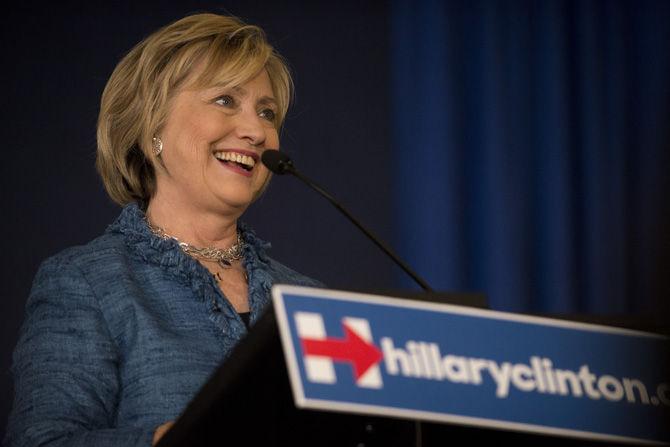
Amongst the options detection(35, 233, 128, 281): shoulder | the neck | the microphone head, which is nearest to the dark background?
the neck

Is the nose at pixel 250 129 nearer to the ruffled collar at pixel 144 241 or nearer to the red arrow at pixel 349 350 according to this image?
the ruffled collar at pixel 144 241

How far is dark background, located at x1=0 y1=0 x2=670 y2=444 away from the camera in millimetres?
2545

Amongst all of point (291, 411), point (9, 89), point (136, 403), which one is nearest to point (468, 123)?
point (9, 89)

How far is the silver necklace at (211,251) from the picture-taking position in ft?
5.26

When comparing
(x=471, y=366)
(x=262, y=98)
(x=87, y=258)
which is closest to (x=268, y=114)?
(x=262, y=98)

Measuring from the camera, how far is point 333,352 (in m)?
0.58

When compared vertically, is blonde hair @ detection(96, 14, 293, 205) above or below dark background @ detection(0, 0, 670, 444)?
above

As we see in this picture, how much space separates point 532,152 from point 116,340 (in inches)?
62.1

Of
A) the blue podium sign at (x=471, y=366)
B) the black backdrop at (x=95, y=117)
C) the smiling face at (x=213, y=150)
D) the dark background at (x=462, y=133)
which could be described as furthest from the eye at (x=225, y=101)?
the blue podium sign at (x=471, y=366)

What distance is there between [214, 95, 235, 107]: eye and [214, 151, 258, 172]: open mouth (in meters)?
0.09

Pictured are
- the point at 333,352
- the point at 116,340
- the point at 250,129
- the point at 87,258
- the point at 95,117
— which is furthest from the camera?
the point at 95,117

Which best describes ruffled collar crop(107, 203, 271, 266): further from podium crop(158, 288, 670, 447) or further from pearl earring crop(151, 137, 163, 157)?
podium crop(158, 288, 670, 447)

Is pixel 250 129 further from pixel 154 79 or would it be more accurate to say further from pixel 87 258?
pixel 87 258

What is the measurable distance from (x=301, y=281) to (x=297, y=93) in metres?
1.00
